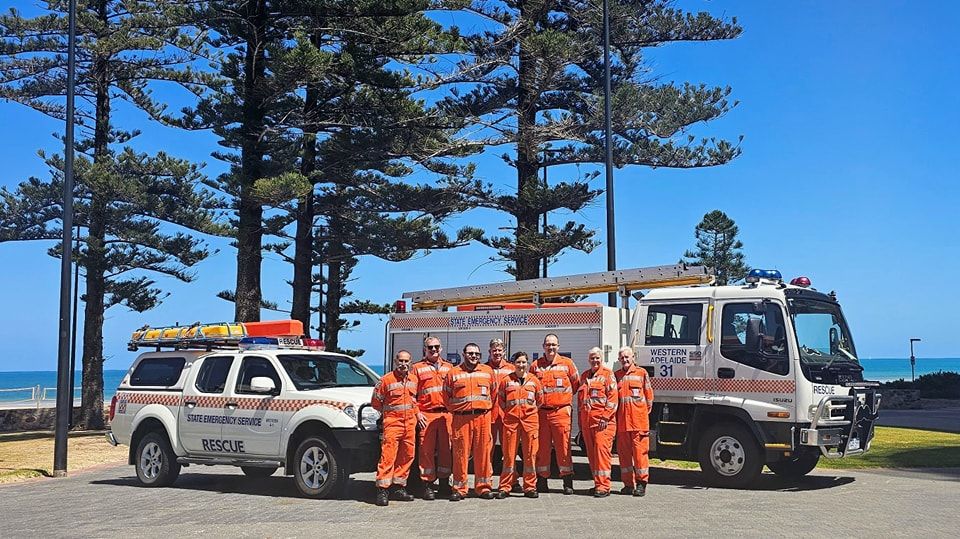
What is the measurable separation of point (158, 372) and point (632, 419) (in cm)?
636

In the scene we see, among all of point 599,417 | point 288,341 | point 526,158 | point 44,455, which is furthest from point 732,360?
point 44,455

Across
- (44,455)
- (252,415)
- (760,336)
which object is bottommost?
(44,455)

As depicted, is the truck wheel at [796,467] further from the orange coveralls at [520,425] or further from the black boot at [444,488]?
the black boot at [444,488]

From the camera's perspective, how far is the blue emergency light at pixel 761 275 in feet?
42.6

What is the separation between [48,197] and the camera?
97.1 ft

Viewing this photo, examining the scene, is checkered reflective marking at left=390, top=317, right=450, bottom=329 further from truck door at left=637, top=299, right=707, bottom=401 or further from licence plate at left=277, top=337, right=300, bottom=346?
truck door at left=637, top=299, right=707, bottom=401

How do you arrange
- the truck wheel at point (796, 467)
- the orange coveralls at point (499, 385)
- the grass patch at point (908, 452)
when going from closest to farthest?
the orange coveralls at point (499, 385) → the truck wheel at point (796, 467) → the grass patch at point (908, 452)

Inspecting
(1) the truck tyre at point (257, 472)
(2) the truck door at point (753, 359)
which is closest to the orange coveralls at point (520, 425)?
(2) the truck door at point (753, 359)

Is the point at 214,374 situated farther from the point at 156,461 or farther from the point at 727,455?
the point at 727,455

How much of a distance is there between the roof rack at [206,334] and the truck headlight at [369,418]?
2.34 metres

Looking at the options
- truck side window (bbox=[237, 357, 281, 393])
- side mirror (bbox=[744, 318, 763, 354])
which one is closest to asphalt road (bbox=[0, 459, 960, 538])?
truck side window (bbox=[237, 357, 281, 393])

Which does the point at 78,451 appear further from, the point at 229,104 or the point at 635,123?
the point at 635,123

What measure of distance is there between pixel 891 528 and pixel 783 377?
2.94 metres

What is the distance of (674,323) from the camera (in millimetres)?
13422
